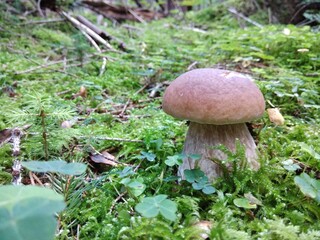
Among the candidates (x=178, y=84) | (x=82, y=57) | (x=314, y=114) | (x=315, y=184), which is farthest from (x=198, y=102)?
(x=82, y=57)

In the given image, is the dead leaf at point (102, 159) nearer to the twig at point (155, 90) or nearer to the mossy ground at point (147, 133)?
the mossy ground at point (147, 133)

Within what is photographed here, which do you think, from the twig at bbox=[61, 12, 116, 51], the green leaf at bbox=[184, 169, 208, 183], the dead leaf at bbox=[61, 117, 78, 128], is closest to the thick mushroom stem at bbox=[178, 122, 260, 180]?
the green leaf at bbox=[184, 169, 208, 183]

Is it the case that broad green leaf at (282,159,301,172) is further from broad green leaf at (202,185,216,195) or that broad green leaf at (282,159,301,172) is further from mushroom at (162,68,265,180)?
broad green leaf at (202,185,216,195)

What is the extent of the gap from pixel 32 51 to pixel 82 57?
781 mm

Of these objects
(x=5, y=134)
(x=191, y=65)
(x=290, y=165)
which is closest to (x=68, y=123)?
(x=5, y=134)

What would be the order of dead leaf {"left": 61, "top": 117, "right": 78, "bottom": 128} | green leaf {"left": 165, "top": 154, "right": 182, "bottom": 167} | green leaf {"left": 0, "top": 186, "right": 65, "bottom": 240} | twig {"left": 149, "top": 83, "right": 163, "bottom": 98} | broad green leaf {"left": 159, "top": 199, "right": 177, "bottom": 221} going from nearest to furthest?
1. green leaf {"left": 0, "top": 186, "right": 65, "bottom": 240}
2. broad green leaf {"left": 159, "top": 199, "right": 177, "bottom": 221}
3. green leaf {"left": 165, "top": 154, "right": 182, "bottom": 167}
4. dead leaf {"left": 61, "top": 117, "right": 78, "bottom": 128}
5. twig {"left": 149, "top": 83, "right": 163, "bottom": 98}

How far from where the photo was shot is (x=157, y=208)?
1.17 meters

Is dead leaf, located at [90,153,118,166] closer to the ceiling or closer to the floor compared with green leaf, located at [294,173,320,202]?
closer to the floor

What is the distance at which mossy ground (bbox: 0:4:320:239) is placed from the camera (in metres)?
1.33

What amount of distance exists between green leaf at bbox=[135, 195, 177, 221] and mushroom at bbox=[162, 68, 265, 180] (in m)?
0.45

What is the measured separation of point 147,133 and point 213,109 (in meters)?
0.77

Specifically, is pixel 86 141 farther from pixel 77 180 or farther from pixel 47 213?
pixel 47 213

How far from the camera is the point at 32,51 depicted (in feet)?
14.1

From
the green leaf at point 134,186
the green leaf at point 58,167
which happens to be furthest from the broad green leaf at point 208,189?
the green leaf at point 58,167
